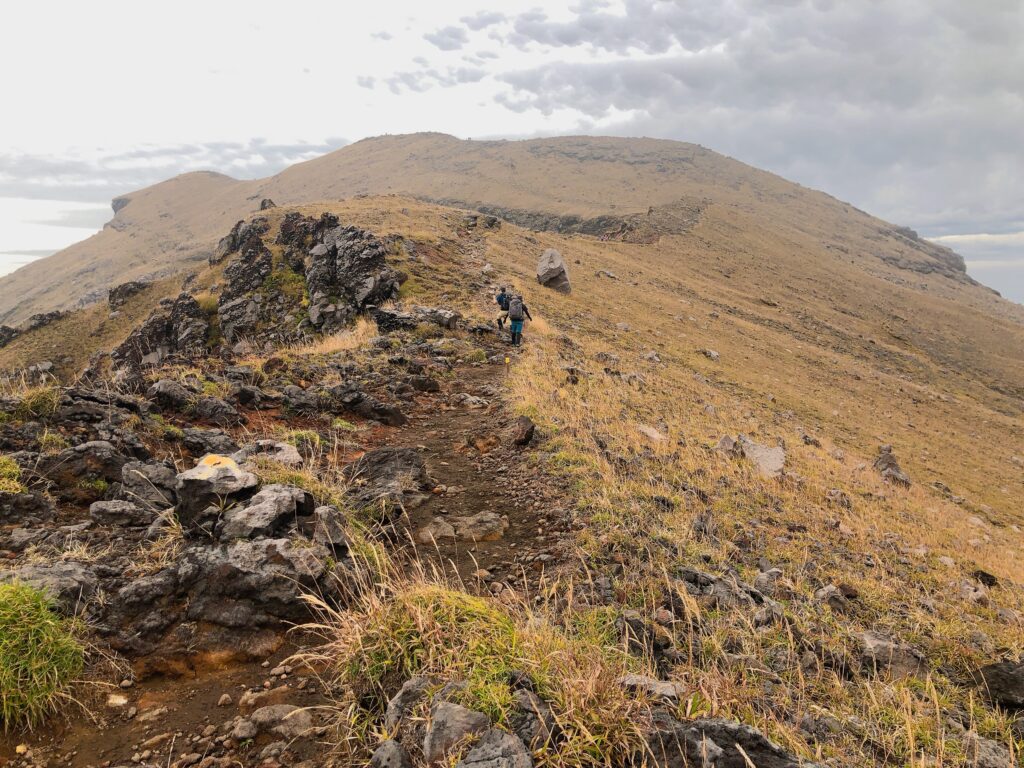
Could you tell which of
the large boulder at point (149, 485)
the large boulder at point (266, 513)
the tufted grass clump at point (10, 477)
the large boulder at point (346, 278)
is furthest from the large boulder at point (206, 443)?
the large boulder at point (346, 278)

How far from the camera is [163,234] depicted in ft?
504

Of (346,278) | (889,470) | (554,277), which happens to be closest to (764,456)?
(889,470)

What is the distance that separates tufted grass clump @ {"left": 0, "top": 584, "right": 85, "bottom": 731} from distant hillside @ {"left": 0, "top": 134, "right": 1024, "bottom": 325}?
65854mm

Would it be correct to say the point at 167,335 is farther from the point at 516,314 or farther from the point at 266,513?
the point at 266,513

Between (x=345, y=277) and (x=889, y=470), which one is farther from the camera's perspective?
(x=345, y=277)

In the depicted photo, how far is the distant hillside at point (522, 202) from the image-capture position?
301 feet

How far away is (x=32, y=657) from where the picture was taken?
3297 millimetres

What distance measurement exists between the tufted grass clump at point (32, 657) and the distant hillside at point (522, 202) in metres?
65.9

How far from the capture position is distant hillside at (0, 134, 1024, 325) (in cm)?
9162

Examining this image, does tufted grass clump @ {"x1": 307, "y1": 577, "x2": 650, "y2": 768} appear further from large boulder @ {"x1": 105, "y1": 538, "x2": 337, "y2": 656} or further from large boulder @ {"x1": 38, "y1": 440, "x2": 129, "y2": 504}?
large boulder @ {"x1": 38, "y1": 440, "x2": 129, "y2": 504}

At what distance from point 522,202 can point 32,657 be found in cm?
10804

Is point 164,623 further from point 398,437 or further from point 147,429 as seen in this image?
point 398,437

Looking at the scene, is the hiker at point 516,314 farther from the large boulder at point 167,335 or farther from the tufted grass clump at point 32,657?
the large boulder at point 167,335

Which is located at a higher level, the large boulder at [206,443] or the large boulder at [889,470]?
the large boulder at [206,443]
